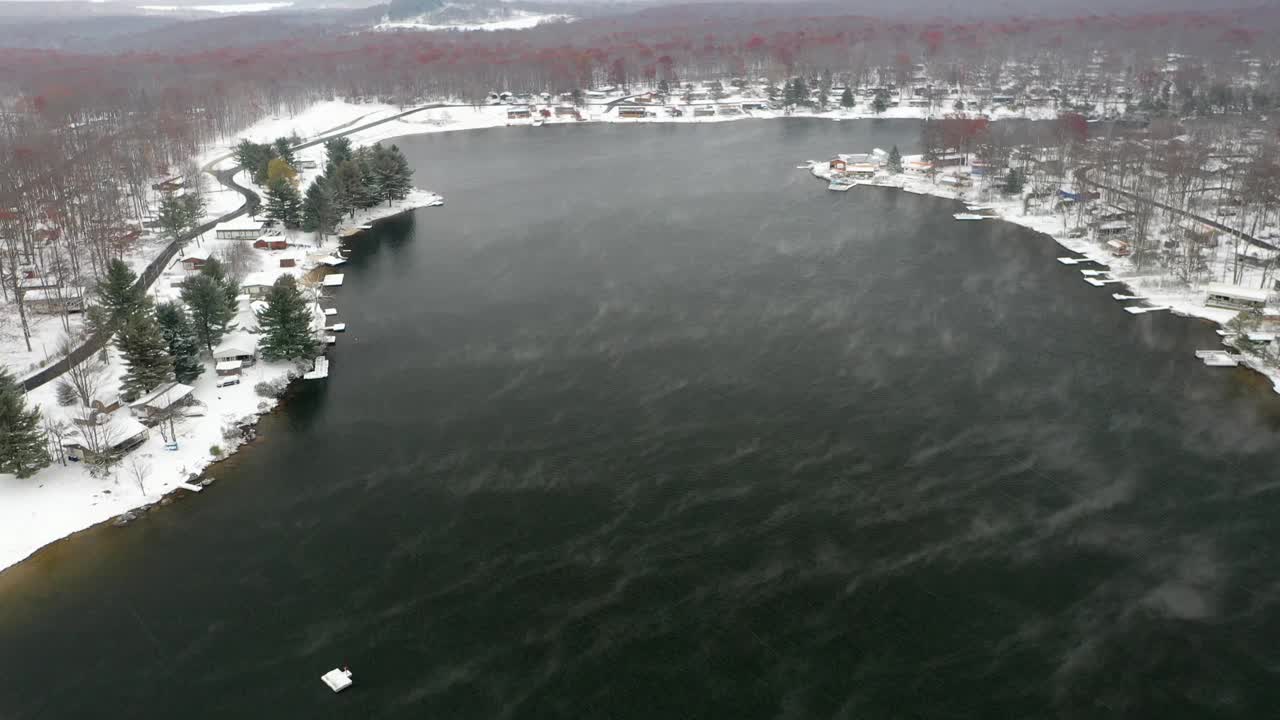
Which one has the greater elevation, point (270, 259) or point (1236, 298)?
point (270, 259)

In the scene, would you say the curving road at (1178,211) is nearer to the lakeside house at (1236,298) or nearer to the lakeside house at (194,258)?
the lakeside house at (1236,298)

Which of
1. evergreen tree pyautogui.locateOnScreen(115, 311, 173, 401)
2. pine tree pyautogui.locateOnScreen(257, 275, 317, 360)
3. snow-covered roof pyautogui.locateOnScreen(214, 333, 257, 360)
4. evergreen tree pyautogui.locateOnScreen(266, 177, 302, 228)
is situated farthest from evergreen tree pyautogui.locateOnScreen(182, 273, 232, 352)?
evergreen tree pyautogui.locateOnScreen(266, 177, 302, 228)

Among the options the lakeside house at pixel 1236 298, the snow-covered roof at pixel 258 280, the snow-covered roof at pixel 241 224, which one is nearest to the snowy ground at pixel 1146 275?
the lakeside house at pixel 1236 298

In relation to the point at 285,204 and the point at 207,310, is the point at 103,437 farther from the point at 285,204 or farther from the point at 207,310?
the point at 285,204

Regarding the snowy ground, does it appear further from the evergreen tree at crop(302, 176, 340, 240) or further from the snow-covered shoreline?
the evergreen tree at crop(302, 176, 340, 240)

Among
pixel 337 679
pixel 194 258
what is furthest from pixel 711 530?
pixel 194 258

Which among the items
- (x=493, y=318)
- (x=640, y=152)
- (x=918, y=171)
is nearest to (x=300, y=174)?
(x=640, y=152)

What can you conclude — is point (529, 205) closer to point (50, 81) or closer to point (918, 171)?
point (918, 171)
